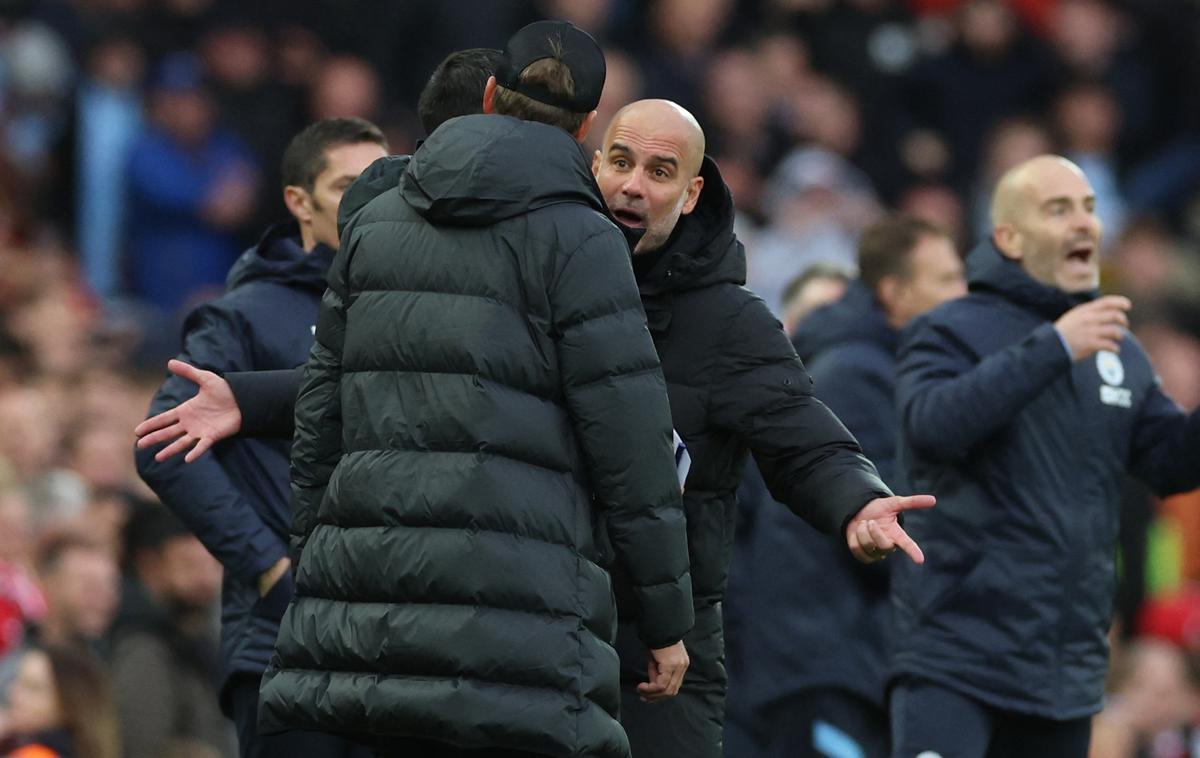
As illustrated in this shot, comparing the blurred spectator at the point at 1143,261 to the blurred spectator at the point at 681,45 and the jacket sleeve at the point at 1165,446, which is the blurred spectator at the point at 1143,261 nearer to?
the blurred spectator at the point at 681,45

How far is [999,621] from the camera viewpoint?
695cm

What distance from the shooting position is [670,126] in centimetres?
589

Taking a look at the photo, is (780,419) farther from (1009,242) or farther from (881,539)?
(1009,242)

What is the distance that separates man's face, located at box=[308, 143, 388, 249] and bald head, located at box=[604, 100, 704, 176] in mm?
1265

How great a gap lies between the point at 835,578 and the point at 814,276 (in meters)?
1.65

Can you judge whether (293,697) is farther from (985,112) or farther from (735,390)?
(985,112)

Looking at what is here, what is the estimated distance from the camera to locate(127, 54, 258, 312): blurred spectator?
44.6ft

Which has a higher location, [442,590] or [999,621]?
[442,590]

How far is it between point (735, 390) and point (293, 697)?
4.48ft

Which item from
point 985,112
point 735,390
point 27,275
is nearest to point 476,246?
point 735,390

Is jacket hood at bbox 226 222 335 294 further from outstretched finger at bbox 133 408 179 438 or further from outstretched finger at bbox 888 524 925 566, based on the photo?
outstretched finger at bbox 888 524 925 566

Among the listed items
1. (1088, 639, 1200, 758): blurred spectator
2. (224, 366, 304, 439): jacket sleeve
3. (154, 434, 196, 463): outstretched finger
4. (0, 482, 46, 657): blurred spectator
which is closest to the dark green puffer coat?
(154, 434, 196, 463): outstretched finger

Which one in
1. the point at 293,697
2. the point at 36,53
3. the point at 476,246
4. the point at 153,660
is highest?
the point at 476,246

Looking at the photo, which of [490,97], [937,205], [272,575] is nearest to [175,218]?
[937,205]
